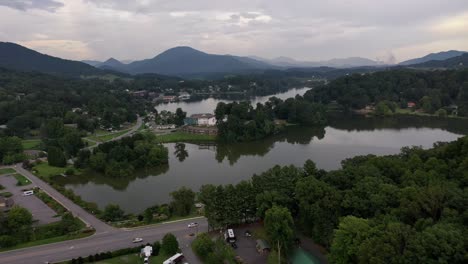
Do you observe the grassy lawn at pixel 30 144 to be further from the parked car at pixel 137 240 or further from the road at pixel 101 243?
the parked car at pixel 137 240

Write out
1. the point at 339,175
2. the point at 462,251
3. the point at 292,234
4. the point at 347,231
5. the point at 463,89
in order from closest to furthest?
1. the point at 462,251
2. the point at 347,231
3. the point at 292,234
4. the point at 339,175
5. the point at 463,89

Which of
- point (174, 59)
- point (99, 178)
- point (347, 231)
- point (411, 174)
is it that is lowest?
point (99, 178)

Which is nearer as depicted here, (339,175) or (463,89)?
(339,175)

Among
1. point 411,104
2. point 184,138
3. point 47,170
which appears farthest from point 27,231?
point 411,104

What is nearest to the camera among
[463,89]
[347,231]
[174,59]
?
[347,231]

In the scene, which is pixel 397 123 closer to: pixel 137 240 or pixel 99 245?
pixel 137 240

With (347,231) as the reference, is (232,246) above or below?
below

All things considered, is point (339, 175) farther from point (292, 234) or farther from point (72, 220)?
point (72, 220)

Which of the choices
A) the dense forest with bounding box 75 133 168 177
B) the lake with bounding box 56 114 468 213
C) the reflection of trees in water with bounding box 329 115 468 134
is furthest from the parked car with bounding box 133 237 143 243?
the reflection of trees in water with bounding box 329 115 468 134

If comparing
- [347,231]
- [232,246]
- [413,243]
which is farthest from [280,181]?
[413,243]
